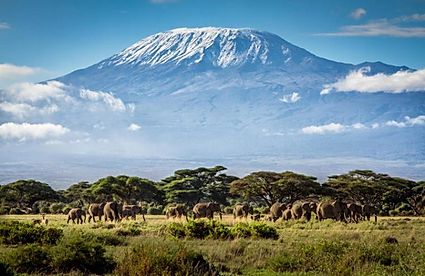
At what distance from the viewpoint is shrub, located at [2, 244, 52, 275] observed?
1568cm

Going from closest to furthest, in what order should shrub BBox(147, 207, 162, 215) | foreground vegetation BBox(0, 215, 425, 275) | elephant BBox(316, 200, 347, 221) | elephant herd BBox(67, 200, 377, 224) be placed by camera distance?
foreground vegetation BBox(0, 215, 425, 275)
elephant BBox(316, 200, 347, 221)
elephant herd BBox(67, 200, 377, 224)
shrub BBox(147, 207, 162, 215)

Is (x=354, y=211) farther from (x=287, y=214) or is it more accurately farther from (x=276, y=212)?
(x=276, y=212)

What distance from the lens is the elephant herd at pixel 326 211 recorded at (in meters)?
36.6

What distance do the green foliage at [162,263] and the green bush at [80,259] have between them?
1.66 m

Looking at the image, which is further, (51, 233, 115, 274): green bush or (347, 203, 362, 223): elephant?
(347, 203, 362, 223): elephant

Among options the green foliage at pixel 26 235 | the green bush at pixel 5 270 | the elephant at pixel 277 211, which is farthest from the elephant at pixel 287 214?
the green bush at pixel 5 270

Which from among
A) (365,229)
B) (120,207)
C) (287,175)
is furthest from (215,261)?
(287,175)

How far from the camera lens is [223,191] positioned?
6203cm

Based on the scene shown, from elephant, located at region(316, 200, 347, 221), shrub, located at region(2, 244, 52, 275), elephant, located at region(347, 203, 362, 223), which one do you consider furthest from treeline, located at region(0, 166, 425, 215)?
shrub, located at region(2, 244, 52, 275)

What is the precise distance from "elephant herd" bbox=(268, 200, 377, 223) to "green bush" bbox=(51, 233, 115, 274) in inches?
850

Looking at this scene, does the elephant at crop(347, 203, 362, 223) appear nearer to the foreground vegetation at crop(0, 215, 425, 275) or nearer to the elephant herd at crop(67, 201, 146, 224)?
the elephant herd at crop(67, 201, 146, 224)

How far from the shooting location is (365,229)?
30234mm

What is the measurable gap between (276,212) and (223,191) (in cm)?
2344

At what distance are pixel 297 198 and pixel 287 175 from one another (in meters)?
1.97
